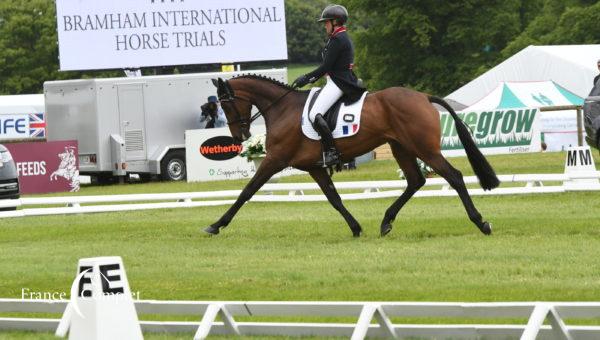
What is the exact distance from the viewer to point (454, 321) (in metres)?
10.3

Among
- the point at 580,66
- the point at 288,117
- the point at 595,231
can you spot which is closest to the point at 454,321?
the point at 595,231

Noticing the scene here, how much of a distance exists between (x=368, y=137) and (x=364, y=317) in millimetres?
7991

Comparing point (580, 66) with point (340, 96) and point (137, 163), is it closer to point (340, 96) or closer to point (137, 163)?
point (137, 163)

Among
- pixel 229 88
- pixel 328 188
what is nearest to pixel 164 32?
pixel 229 88

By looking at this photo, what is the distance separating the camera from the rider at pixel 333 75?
1680 centimetres

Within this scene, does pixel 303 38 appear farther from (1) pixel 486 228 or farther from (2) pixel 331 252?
(2) pixel 331 252

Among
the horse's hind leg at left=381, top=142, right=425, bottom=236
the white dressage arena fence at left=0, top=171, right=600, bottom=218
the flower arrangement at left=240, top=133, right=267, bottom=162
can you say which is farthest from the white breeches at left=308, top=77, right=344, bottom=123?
the flower arrangement at left=240, top=133, right=267, bottom=162

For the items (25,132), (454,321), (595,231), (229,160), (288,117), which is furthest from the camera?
(25,132)

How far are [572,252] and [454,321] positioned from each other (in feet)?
13.6

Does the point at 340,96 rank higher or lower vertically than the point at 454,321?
higher

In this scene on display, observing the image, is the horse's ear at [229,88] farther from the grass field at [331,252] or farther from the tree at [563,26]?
the tree at [563,26]

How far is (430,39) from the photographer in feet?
237

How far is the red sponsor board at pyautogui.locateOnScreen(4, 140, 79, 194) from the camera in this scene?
107ft

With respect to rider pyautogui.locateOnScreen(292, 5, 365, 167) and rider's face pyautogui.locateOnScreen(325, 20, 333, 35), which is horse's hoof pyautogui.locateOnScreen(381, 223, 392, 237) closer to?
rider pyautogui.locateOnScreen(292, 5, 365, 167)
